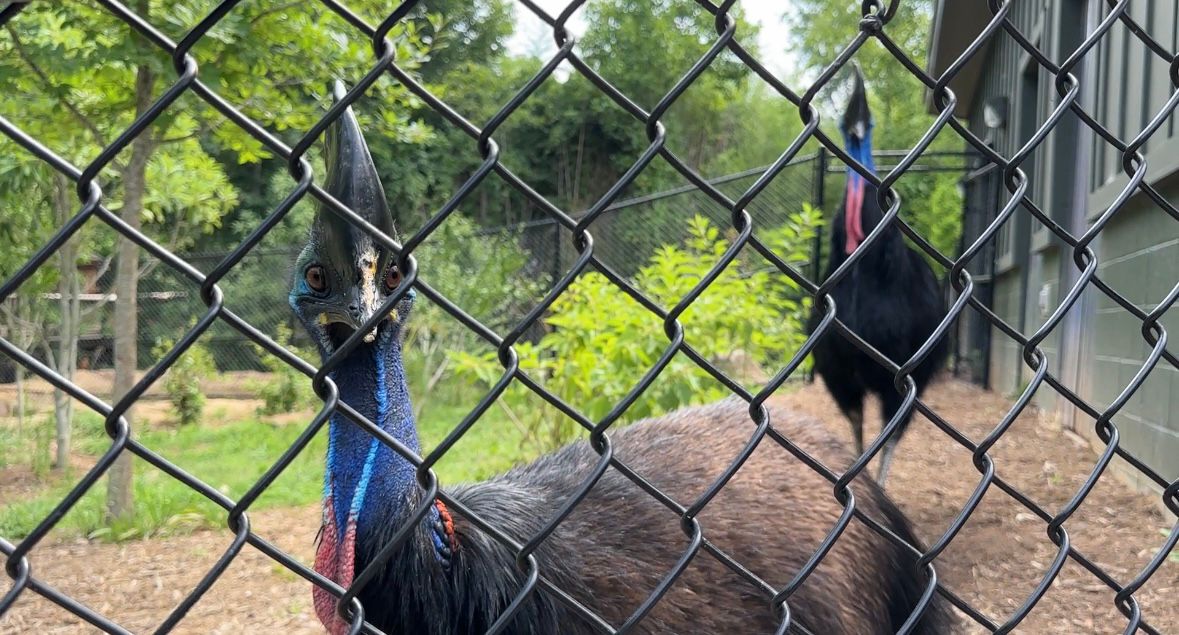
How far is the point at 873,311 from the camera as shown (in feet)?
16.8

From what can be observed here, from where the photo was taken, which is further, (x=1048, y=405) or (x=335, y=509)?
(x=1048, y=405)

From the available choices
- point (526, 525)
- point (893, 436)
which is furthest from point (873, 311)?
point (526, 525)

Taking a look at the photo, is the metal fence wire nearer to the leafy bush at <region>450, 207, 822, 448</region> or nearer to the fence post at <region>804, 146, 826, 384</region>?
the leafy bush at <region>450, 207, 822, 448</region>

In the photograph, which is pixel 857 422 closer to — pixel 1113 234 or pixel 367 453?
pixel 1113 234

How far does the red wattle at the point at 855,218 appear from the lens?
5.17 meters

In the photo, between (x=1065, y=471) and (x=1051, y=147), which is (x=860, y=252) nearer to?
(x=1065, y=471)

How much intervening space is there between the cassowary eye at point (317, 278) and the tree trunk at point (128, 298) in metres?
3.03

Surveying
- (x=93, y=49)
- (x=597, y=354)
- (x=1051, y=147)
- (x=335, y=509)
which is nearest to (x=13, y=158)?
(x=93, y=49)

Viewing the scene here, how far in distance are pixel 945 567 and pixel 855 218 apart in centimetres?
194

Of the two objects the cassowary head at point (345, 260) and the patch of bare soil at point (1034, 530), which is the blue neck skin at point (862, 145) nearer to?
the patch of bare soil at point (1034, 530)

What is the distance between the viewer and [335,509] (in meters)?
1.92

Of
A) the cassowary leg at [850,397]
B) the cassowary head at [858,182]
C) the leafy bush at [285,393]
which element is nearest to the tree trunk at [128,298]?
the cassowary head at [858,182]

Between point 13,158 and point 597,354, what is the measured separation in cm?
298

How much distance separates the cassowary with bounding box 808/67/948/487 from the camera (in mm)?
5078
